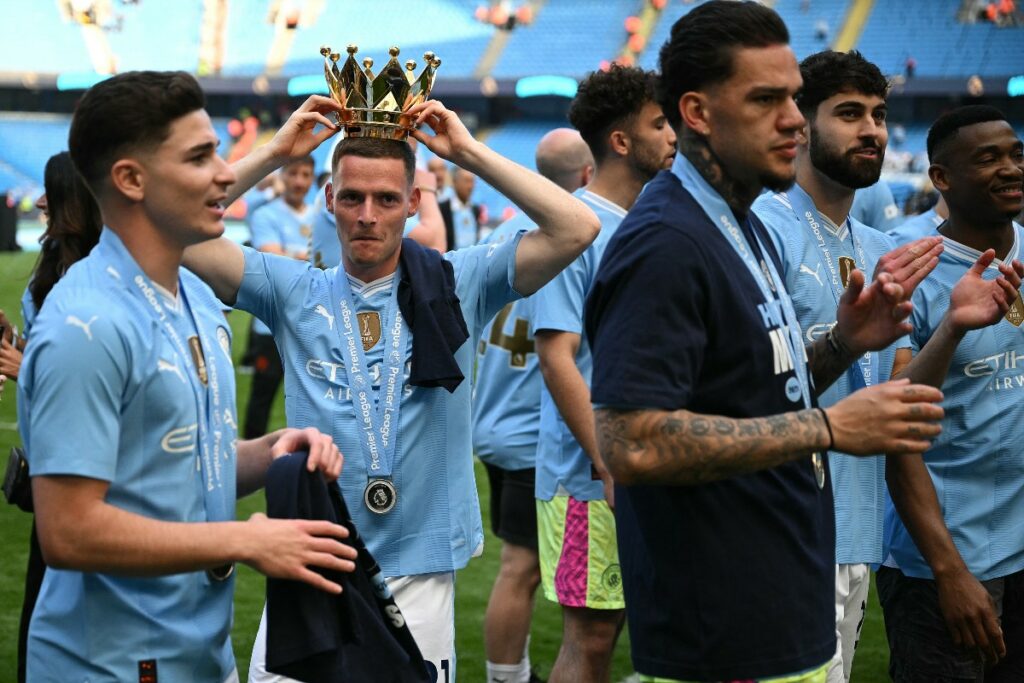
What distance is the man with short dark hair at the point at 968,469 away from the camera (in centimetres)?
394

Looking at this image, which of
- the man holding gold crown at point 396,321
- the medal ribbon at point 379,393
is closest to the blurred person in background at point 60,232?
the man holding gold crown at point 396,321

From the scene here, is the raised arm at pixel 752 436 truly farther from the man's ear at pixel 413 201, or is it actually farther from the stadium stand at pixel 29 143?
the stadium stand at pixel 29 143

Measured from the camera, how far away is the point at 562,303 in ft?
15.0

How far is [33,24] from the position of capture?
4391 centimetres

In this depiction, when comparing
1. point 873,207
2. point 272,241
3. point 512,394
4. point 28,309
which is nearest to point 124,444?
point 28,309

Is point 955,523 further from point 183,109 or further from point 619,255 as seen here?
point 183,109

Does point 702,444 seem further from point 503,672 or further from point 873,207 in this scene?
point 873,207

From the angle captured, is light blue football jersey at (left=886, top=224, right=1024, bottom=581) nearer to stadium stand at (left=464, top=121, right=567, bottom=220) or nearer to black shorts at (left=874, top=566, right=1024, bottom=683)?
black shorts at (left=874, top=566, right=1024, bottom=683)

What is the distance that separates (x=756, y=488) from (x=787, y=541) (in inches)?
4.8

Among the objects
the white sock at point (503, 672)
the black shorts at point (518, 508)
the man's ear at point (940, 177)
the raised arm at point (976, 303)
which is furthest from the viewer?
the black shorts at point (518, 508)

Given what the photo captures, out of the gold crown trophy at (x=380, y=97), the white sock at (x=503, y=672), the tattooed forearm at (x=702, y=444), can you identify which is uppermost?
the gold crown trophy at (x=380, y=97)

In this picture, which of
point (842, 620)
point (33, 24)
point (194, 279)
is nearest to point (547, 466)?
point (842, 620)

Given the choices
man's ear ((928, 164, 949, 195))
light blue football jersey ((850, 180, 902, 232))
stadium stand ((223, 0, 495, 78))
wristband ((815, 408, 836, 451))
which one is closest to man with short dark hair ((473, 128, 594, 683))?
man's ear ((928, 164, 949, 195))

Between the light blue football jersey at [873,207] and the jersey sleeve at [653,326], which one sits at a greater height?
the light blue football jersey at [873,207]
